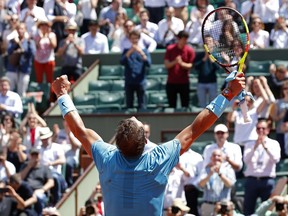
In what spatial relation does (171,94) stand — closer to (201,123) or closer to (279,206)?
(279,206)

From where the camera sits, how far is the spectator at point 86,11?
22.2 m

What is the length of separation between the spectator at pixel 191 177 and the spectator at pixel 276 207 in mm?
1418

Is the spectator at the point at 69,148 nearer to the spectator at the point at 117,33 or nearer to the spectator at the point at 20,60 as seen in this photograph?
the spectator at the point at 20,60

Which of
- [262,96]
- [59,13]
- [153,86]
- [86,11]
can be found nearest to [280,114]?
[262,96]

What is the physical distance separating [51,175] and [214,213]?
2738 mm

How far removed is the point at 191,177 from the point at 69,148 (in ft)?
8.90

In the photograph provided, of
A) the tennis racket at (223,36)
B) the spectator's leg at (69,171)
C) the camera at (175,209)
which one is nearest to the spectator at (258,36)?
the spectator's leg at (69,171)

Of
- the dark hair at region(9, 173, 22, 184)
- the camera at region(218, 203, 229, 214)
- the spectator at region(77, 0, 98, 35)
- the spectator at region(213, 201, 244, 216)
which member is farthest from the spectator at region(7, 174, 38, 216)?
the spectator at region(77, 0, 98, 35)

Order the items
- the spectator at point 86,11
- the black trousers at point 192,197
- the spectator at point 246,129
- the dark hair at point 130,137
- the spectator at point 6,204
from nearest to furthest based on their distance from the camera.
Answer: the dark hair at point 130,137, the spectator at point 6,204, the black trousers at point 192,197, the spectator at point 246,129, the spectator at point 86,11

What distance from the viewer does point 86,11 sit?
22.3 metres

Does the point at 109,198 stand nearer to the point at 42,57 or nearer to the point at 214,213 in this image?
the point at 214,213

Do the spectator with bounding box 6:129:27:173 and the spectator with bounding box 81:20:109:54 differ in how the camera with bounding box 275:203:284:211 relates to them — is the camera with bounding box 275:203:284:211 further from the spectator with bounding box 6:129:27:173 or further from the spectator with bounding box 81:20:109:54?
the spectator with bounding box 81:20:109:54

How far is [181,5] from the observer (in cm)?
2159

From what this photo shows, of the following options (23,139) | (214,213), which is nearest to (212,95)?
(23,139)
